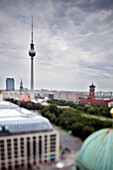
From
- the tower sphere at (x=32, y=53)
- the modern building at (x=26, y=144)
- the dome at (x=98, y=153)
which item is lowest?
the modern building at (x=26, y=144)

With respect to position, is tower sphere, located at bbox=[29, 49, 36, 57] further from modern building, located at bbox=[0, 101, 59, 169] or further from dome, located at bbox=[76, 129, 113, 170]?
dome, located at bbox=[76, 129, 113, 170]

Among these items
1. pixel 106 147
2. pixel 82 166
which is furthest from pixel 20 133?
pixel 106 147

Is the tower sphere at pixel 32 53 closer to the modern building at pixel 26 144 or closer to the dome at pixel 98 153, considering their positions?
the modern building at pixel 26 144

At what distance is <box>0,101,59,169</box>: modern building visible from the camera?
74.0 feet

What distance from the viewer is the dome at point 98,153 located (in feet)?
32.0

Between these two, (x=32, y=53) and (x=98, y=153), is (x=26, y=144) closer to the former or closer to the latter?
(x=98, y=153)

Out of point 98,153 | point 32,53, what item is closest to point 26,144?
point 98,153

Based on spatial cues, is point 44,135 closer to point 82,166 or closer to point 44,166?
point 44,166

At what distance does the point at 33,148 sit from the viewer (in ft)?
77.3

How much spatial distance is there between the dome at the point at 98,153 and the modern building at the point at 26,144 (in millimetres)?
13802

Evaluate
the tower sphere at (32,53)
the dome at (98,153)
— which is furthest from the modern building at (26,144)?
the tower sphere at (32,53)

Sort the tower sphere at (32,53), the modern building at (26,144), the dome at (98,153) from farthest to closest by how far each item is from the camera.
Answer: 1. the tower sphere at (32,53)
2. the modern building at (26,144)
3. the dome at (98,153)

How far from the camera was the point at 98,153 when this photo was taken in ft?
33.3

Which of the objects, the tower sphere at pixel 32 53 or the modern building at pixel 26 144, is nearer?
the modern building at pixel 26 144
